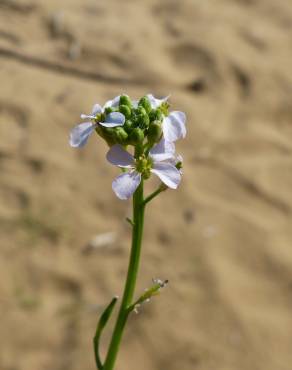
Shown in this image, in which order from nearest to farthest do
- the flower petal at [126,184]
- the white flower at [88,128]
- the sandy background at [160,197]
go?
the flower petal at [126,184], the white flower at [88,128], the sandy background at [160,197]

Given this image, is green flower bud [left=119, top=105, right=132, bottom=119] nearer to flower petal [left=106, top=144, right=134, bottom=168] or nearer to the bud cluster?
the bud cluster

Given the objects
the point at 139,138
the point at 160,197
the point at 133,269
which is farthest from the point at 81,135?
the point at 160,197

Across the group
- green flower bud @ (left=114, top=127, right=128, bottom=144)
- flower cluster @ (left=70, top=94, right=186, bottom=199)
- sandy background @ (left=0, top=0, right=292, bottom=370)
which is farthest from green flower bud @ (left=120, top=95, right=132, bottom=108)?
sandy background @ (left=0, top=0, right=292, bottom=370)

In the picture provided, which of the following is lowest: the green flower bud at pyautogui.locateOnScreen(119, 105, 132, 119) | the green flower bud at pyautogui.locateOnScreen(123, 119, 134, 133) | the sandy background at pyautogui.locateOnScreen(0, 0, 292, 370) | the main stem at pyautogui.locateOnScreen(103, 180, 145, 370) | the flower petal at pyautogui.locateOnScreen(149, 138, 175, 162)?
the main stem at pyautogui.locateOnScreen(103, 180, 145, 370)

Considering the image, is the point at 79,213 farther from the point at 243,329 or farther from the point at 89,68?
the point at 89,68

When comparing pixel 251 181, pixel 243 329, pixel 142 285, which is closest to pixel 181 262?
pixel 142 285

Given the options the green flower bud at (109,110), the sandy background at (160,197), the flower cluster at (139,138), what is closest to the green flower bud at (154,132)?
the flower cluster at (139,138)

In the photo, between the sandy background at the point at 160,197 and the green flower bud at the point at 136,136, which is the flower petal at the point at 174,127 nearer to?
Result: the green flower bud at the point at 136,136
